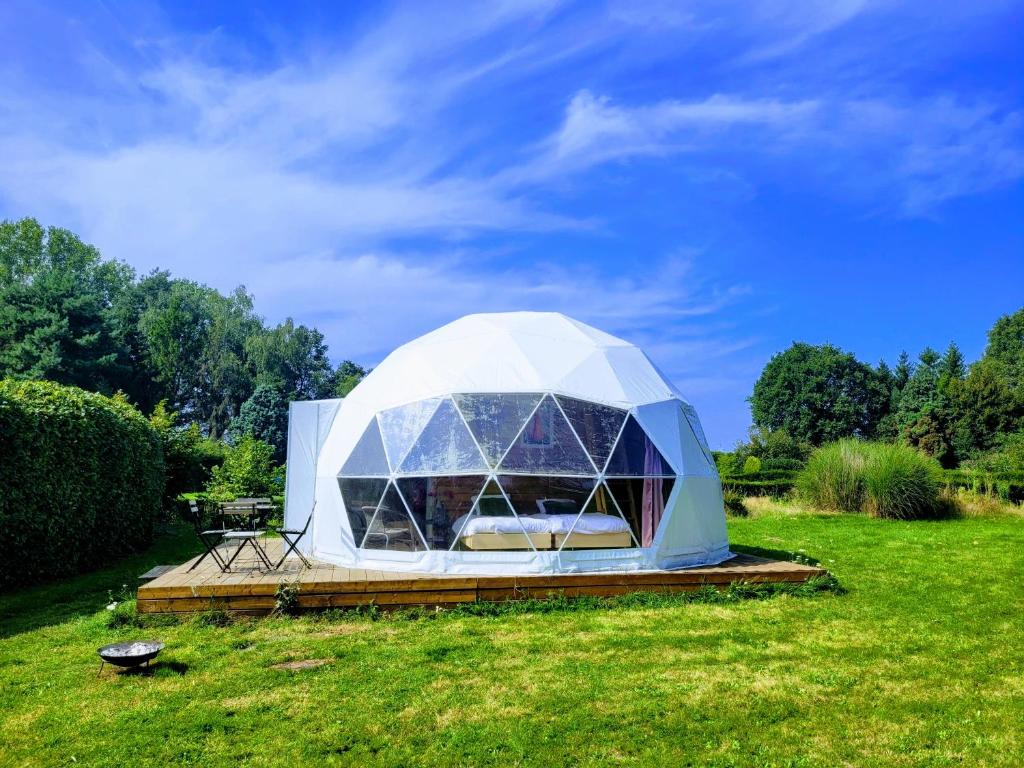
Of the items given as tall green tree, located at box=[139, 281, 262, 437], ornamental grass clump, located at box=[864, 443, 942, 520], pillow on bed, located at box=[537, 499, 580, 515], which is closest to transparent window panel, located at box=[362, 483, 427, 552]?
pillow on bed, located at box=[537, 499, 580, 515]

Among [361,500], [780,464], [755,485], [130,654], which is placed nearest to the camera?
[130,654]

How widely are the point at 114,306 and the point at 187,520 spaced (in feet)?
103

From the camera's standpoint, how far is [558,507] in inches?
362

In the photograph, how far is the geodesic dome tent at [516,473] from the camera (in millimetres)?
8914

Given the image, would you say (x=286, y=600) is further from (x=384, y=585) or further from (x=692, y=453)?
(x=692, y=453)

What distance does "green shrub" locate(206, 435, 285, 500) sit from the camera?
17.3 m

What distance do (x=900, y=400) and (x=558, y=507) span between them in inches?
1421

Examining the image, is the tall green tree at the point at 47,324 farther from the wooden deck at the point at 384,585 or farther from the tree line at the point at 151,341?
the wooden deck at the point at 384,585

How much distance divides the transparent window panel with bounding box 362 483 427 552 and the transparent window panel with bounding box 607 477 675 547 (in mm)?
2486

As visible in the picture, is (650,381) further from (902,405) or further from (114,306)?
(114,306)

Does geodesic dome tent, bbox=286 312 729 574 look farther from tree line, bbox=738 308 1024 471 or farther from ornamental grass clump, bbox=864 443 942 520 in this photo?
tree line, bbox=738 308 1024 471

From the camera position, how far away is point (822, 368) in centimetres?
4297

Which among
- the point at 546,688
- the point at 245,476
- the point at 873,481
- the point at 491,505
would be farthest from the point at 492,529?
the point at 873,481

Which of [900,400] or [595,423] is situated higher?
[900,400]
